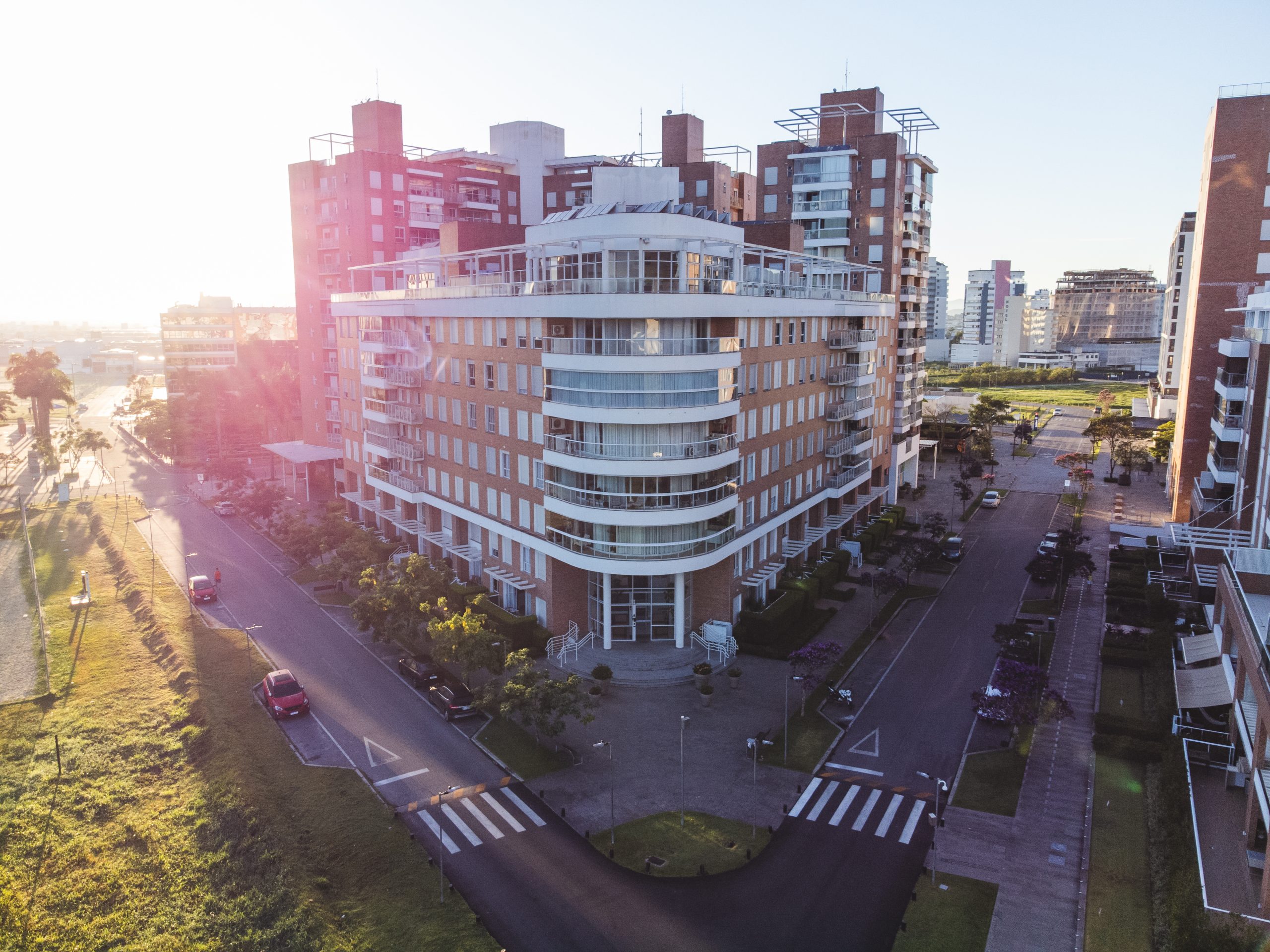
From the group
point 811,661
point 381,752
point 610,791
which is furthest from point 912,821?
point 381,752

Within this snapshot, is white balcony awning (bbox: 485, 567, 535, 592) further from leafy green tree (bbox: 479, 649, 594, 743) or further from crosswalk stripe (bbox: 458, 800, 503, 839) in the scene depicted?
crosswalk stripe (bbox: 458, 800, 503, 839)

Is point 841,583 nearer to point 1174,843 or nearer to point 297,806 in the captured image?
point 1174,843

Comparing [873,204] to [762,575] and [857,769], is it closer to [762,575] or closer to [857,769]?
[762,575]

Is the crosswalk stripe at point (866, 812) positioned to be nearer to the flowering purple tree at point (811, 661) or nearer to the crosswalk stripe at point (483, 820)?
the flowering purple tree at point (811, 661)

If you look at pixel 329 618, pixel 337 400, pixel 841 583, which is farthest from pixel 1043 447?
pixel 329 618

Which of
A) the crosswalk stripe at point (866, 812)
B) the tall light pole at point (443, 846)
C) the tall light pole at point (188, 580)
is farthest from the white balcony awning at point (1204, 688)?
the tall light pole at point (188, 580)
